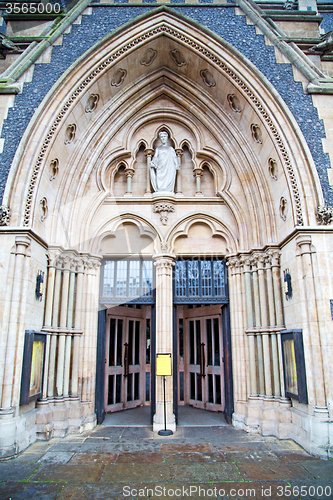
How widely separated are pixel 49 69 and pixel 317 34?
20.3 ft

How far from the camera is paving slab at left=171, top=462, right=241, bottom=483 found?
15.8ft

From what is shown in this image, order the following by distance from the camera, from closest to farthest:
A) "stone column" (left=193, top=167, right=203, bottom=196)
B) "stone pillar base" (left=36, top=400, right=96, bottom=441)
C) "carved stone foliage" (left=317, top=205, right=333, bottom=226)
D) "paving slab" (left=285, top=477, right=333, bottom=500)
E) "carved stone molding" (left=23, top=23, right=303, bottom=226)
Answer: "paving slab" (left=285, top=477, right=333, bottom=500) → "carved stone foliage" (left=317, top=205, right=333, bottom=226) → "stone pillar base" (left=36, top=400, right=96, bottom=441) → "carved stone molding" (left=23, top=23, right=303, bottom=226) → "stone column" (left=193, top=167, right=203, bottom=196)

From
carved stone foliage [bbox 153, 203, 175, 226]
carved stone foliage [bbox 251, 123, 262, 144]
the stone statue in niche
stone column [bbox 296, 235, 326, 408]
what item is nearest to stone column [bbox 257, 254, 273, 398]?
stone column [bbox 296, 235, 326, 408]

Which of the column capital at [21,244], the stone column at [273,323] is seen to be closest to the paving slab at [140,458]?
the stone column at [273,323]

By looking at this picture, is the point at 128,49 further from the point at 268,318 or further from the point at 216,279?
the point at 268,318

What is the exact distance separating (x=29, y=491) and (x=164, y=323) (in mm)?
4157

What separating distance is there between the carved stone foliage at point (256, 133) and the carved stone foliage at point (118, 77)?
11.0 feet

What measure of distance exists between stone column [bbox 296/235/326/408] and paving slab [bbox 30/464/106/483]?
3.74 m

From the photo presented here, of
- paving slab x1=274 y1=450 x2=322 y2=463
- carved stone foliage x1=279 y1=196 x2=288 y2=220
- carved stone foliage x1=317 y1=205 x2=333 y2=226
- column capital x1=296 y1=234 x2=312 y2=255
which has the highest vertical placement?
carved stone foliage x1=279 y1=196 x2=288 y2=220

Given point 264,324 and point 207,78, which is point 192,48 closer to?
point 207,78

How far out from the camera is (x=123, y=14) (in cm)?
806

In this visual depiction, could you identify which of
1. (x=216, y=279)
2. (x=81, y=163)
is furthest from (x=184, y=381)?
(x=81, y=163)

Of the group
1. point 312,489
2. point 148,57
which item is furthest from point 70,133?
point 312,489

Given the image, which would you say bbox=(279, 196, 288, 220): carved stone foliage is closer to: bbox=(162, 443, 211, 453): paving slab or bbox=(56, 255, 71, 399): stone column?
bbox=(162, 443, 211, 453): paving slab
